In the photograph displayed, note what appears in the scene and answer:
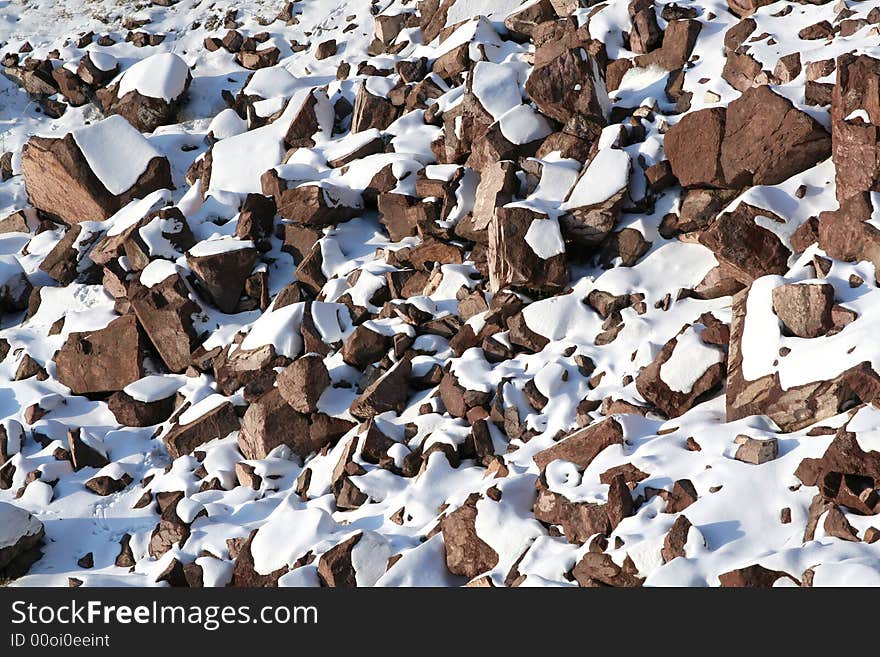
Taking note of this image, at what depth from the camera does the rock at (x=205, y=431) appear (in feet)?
31.8

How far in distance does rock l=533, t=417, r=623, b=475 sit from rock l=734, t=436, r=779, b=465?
96 cm

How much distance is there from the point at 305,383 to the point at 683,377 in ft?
11.6

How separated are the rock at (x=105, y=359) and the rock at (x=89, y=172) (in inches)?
95.7

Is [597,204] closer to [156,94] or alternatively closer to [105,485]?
[105,485]

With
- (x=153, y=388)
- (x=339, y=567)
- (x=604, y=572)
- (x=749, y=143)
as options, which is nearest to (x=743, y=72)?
(x=749, y=143)

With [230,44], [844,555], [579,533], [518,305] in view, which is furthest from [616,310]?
[230,44]

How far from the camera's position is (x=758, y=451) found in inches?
262

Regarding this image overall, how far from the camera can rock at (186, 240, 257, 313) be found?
11.1m

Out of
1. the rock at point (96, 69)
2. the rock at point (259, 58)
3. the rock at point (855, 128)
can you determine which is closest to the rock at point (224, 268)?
the rock at point (259, 58)

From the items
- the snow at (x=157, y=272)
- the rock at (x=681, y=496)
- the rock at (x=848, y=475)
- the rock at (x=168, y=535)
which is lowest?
the rock at (x=168, y=535)

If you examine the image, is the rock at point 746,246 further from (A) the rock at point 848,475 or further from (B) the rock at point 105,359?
(B) the rock at point 105,359

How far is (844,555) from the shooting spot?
5.55 m

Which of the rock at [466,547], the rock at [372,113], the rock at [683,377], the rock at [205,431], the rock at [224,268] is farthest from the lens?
the rock at [372,113]

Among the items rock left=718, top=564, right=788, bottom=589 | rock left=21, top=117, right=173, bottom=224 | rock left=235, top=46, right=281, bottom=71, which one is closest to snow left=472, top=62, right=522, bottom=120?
rock left=21, top=117, right=173, bottom=224
